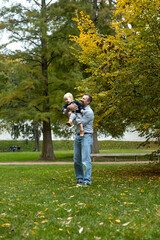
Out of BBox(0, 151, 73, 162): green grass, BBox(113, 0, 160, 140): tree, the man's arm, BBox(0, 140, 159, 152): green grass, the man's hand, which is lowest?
BBox(0, 151, 73, 162): green grass

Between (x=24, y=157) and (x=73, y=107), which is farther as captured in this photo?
(x=24, y=157)

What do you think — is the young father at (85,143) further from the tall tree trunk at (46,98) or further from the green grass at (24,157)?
the green grass at (24,157)

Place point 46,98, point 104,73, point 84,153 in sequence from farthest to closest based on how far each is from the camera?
point 46,98 → point 104,73 → point 84,153

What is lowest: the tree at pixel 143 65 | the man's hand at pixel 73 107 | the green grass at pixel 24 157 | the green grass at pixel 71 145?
the green grass at pixel 24 157

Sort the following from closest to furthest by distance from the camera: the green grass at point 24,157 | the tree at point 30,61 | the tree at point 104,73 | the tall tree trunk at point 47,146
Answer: the tree at point 104,73, the tree at point 30,61, the tall tree trunk at point 47,146, the green grass at point 24,157

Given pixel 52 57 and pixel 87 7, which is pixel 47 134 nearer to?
pixel 52 57

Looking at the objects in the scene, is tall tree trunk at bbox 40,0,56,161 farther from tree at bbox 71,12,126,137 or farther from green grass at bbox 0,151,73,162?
tree at bbox 71,12,126,137

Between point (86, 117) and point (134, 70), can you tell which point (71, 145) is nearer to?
point (134, 70)

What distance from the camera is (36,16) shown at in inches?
733

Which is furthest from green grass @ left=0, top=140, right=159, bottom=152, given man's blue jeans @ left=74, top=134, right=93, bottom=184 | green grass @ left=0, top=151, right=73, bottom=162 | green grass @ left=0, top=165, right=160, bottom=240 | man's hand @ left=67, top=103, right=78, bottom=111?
green grass @ left=0, top=165, right=160, bottom=240

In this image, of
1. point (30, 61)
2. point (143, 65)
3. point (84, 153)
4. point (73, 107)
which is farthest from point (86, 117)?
point (30, 61)

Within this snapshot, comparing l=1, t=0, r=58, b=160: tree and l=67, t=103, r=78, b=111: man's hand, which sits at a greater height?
l=1, t=0, r=58, b=160: tree

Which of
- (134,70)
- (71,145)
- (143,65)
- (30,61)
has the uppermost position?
(30,61)

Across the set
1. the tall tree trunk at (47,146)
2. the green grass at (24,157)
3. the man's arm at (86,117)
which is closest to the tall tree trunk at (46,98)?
the tall tree trunk at (47,146)
